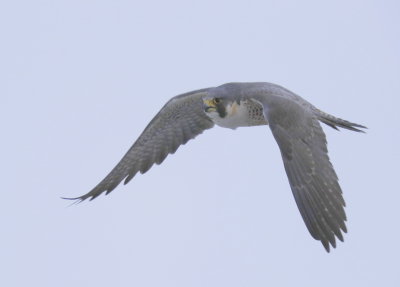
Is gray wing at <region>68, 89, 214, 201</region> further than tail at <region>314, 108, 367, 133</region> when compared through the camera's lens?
Yes

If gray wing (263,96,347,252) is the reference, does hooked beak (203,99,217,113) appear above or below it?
above

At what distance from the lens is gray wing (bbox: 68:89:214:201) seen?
12.3 m

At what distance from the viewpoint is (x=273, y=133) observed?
34.2ft

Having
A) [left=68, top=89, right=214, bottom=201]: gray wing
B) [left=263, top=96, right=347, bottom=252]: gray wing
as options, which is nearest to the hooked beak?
[left=68, top=89, right=214, bottom=201]: gray wing

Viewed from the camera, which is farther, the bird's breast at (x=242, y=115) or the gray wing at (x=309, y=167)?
the bird's breast at (x=242, y=115)

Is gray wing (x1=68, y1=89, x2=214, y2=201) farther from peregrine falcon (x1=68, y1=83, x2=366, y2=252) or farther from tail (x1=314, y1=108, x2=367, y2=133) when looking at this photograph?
tail (x1=314, y1=108, x2=367, y2=133)

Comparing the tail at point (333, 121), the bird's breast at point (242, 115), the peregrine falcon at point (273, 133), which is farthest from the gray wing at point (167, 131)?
the tail at point (333, 121)

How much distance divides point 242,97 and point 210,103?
0.46 metres

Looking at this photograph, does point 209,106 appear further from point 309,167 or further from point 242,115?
point 309,167

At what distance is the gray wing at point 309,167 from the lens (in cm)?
978

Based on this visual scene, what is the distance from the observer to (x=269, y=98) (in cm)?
1071

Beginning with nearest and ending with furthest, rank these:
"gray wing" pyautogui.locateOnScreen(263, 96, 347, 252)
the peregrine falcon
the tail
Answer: "gray wing" pyautogui.locateOnScreen(263, 96, 347, 252) → the peregrine falcon → the tail

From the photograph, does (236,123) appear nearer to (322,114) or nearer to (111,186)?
(322,114)

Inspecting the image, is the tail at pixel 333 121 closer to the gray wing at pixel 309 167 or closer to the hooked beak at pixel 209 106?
the gray wing at pixel 309 167
